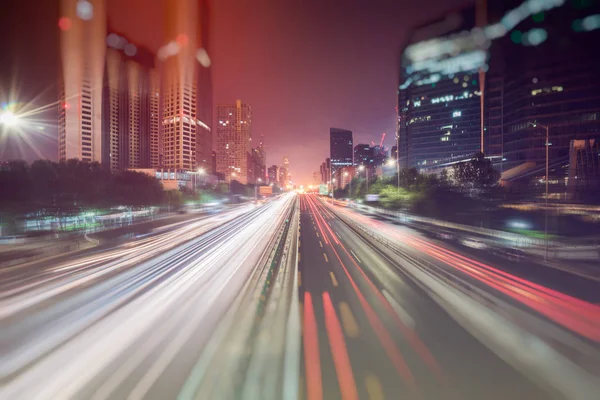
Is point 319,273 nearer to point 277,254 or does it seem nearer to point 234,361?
point 277,254

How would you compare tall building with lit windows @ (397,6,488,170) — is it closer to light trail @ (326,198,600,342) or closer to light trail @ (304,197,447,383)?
light trail @ (326,198,600,342)

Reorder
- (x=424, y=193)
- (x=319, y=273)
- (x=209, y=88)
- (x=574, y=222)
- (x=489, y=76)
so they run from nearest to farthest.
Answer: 1. (x=319, y=273)
2. (x=574, y=222)
3. (x=424, y=193)
4. (x=489, y=76)
5. (x=209, y=88)

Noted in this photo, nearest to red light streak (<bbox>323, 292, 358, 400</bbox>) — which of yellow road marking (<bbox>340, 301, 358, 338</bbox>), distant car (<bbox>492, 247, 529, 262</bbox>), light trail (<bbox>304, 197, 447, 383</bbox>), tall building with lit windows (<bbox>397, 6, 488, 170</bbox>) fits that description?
yellow road marking (<bbox>340, 301, 358, 338</bbox>)

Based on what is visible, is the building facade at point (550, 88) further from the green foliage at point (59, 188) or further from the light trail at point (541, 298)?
the green foliage at point (59, 188)

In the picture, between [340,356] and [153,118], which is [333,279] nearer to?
[340,356]

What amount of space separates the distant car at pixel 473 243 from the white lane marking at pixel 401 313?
47.4 ft

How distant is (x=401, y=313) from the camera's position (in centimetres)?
957

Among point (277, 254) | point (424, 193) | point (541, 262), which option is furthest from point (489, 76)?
point (277, 254)

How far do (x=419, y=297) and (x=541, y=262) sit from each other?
37.9 feet

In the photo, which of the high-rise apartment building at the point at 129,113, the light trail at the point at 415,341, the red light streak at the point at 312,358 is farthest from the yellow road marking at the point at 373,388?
the high-rise apartment building at the point at 129,113

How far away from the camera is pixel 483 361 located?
682 centimetres

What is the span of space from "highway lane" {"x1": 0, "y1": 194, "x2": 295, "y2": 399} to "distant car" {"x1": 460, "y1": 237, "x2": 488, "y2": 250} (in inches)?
691

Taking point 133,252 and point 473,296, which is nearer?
point 473,296

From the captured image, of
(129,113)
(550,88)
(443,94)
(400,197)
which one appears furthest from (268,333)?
(129,113)
